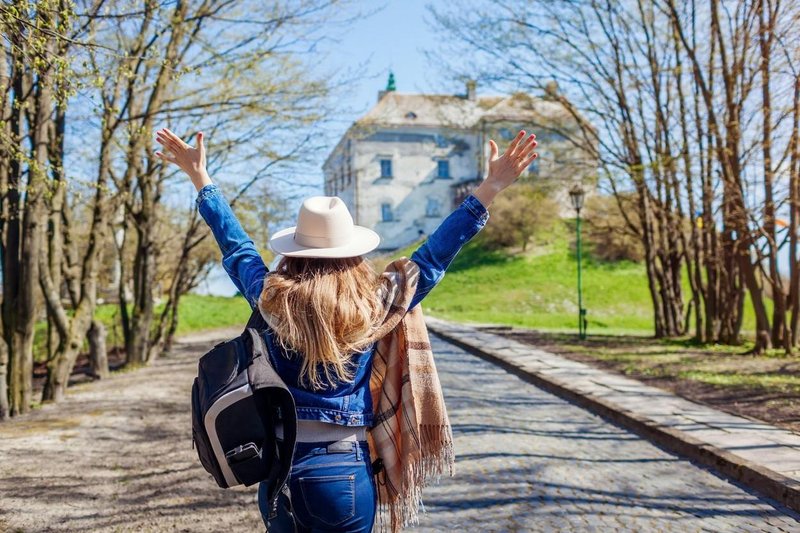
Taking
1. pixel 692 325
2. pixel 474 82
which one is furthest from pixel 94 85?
pixel 692 325

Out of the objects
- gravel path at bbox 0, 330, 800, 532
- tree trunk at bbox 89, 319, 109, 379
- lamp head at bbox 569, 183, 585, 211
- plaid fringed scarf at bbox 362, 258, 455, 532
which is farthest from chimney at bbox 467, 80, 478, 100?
plaid fringed scarf at bbox 362, 258, 455, 532

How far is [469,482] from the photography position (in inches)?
226

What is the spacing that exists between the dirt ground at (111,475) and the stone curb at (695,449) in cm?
380

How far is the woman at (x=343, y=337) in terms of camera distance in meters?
2.28

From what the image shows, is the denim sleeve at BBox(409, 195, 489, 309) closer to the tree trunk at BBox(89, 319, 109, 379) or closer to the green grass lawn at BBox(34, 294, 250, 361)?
the tree trunk at BBox(89, 319, 109, 379)

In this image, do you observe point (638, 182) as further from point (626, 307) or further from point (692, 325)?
point (626, 307)

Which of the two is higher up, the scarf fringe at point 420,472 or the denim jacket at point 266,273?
the denim jacket at point 266,273

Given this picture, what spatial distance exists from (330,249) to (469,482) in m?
3.85

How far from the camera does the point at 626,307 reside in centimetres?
3222

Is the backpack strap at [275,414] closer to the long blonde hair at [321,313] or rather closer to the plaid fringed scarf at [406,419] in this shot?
the long blonde hair at [321,313]

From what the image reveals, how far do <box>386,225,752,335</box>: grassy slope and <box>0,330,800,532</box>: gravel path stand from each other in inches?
741

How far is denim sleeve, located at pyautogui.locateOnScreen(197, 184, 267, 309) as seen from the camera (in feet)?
8.48

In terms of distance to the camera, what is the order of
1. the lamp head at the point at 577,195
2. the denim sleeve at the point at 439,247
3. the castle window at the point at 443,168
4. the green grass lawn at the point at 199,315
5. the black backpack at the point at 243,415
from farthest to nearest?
the castle window at the point at 443,168 < the green grass lawn at the point at 199,315 < the lamp head at the point at 577,195 < the denim sleeve at the point at 439,247 < the black backpack at the point at 243,415

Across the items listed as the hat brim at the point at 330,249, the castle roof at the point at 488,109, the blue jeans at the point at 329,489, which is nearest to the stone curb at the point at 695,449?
the blue jeans at the point at 329,489
